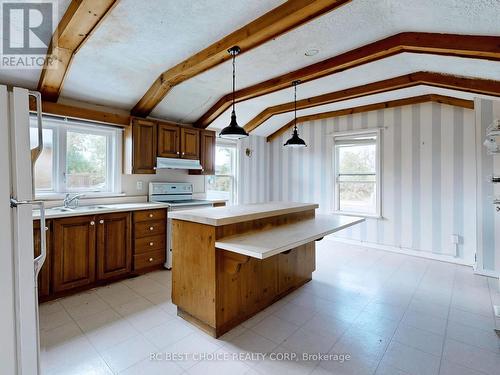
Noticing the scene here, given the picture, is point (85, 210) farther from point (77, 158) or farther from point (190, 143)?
point (190, 143)

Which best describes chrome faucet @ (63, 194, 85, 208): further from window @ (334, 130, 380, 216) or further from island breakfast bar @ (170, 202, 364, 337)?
window @ (334, 130, 380, 216)

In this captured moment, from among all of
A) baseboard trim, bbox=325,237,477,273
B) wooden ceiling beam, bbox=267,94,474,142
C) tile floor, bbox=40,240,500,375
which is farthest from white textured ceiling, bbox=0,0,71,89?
baseboard trim, bbox=325,237,477,273

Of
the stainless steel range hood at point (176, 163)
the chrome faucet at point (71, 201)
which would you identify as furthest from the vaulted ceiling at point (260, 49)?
the chrome faucet at point (71, 201)

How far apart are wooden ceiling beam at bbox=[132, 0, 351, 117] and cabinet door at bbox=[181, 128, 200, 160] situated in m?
0.74

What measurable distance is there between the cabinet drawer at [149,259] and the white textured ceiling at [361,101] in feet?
8.76

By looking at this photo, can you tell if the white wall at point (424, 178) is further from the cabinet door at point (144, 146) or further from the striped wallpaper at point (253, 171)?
the cabinet door at point (144, 146)

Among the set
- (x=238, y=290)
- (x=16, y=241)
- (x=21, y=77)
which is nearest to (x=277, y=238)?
(x=238, y=290)

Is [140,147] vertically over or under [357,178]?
over

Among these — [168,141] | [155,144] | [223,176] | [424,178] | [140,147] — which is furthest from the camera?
[223,176]

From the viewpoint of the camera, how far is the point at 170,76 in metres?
3.14

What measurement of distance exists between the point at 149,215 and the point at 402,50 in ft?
11.4

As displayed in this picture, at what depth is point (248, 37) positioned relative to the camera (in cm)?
234

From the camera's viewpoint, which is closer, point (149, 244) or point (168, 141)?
point (149, 244)

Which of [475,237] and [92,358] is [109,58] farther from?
[475,237]
